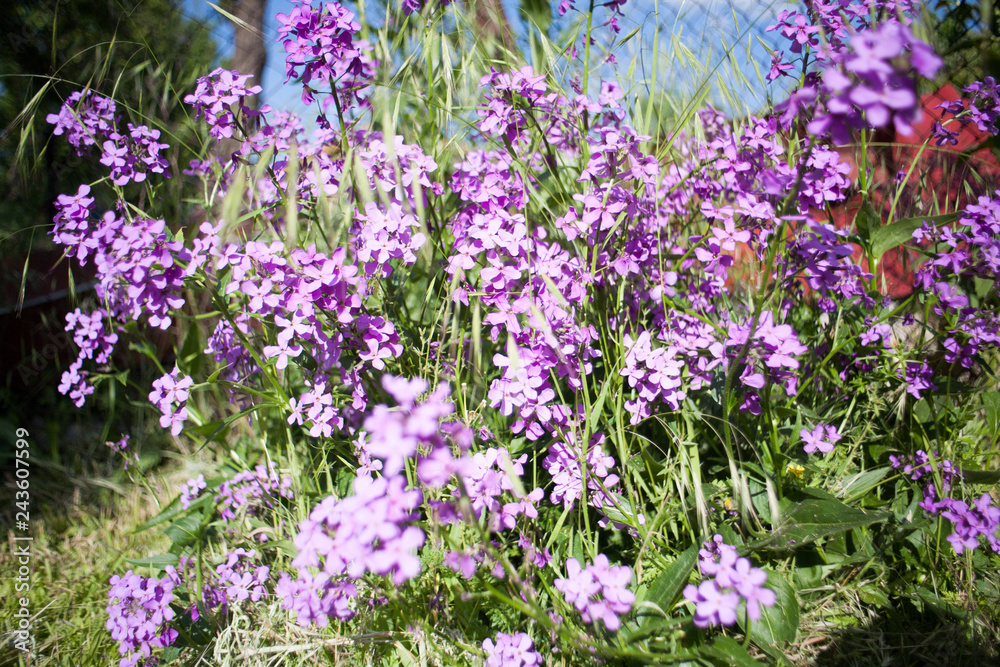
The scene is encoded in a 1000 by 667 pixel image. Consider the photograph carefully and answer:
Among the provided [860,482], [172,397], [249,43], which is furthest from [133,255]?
[249,43]

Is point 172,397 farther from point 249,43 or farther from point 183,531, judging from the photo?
point 249,43

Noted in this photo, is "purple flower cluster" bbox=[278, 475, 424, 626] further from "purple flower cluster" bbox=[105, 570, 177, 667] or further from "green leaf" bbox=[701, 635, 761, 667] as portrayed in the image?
"purple flower cluster" bbox=[105, 570, 177, 667]

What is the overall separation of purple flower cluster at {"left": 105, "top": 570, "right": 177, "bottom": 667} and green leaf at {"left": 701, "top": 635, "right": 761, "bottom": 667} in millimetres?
1214

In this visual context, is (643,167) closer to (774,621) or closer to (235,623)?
(774,621)

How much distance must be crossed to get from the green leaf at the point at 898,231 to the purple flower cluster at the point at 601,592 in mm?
1186

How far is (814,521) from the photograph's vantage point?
124cm

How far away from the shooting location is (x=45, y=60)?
278 centimetres

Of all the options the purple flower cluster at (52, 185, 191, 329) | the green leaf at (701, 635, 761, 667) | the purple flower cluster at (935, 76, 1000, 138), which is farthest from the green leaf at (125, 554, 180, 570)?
the purple flower cluster at (935, 76, 1000, 138)

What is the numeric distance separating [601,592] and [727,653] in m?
0.26

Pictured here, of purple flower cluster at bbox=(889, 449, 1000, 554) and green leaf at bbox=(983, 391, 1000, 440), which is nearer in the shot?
purple flower cluster at bbox=(889, 449, 1000, 554)

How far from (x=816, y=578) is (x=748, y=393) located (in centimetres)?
49

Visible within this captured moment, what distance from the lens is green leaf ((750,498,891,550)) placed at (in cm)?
117

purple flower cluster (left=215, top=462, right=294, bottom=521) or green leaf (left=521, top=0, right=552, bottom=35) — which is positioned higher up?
green leaf (left=521, top=0, right=552, bottom=35)

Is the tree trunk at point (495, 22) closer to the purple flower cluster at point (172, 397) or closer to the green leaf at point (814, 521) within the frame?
the purple flower cluster at point (172, 397)
